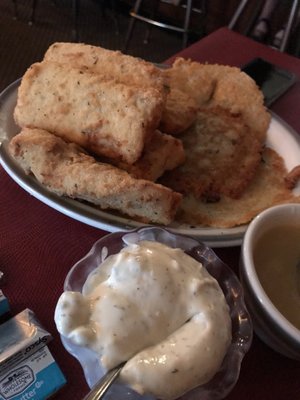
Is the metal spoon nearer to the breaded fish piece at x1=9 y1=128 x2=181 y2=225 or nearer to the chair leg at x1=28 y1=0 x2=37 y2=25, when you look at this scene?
the breaded fish piece at x1=9 y1=128 x2=181 y2=225

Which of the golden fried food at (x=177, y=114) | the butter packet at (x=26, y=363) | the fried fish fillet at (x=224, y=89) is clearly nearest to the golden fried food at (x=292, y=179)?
the fried fish fillet at (x=224, y=89)

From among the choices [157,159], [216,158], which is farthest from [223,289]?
[216,158]

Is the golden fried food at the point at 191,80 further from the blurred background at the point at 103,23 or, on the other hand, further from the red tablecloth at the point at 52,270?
the blurred background at the point at 103,23

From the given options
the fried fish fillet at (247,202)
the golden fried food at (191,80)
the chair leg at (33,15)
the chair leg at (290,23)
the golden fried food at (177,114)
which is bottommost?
the chair leg at (33,15)

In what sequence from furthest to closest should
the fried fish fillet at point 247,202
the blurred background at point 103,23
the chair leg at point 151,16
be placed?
the chair leg at point 151,16, the blurred background at point 103,23, the fried fish fillet at point 247,202

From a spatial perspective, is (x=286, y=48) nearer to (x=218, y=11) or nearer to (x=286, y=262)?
(x=218, y=11)

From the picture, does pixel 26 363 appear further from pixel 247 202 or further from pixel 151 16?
pixel 151 16
